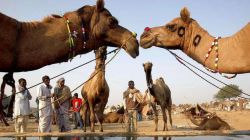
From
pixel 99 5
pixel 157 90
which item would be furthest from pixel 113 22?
pixel 157 90

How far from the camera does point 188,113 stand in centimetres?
1920

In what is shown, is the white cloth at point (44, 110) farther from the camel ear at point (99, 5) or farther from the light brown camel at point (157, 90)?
the camel ear at point (99, 5)

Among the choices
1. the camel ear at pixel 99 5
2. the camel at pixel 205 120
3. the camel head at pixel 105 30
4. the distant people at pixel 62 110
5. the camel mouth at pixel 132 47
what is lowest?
the camel at pixel 205 120

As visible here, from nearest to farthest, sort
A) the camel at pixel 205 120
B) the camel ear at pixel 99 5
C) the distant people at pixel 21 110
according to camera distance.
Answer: the camel ear at pixel 99 5 < the distant people at pixel 21 110 < the camel at pixel 205 120

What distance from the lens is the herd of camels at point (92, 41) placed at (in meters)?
3.92

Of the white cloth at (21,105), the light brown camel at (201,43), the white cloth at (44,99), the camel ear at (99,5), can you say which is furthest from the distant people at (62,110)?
the camel ear at (99,5)

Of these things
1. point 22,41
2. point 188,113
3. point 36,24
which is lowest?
point 188,113

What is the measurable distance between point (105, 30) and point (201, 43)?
2121 mm

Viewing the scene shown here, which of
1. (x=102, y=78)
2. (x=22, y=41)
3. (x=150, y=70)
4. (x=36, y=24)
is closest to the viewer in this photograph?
(x=22, y=41)

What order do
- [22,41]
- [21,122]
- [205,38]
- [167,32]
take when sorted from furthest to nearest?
[21,122]
[167,32]
[205,38]
[22,41]

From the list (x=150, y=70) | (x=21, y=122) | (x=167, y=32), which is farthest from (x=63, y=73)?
(x=150, y=70)

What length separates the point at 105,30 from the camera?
15.2 feet

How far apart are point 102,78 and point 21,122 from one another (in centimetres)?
310

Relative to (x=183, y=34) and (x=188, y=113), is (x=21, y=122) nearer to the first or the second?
(x=183, y=34)
